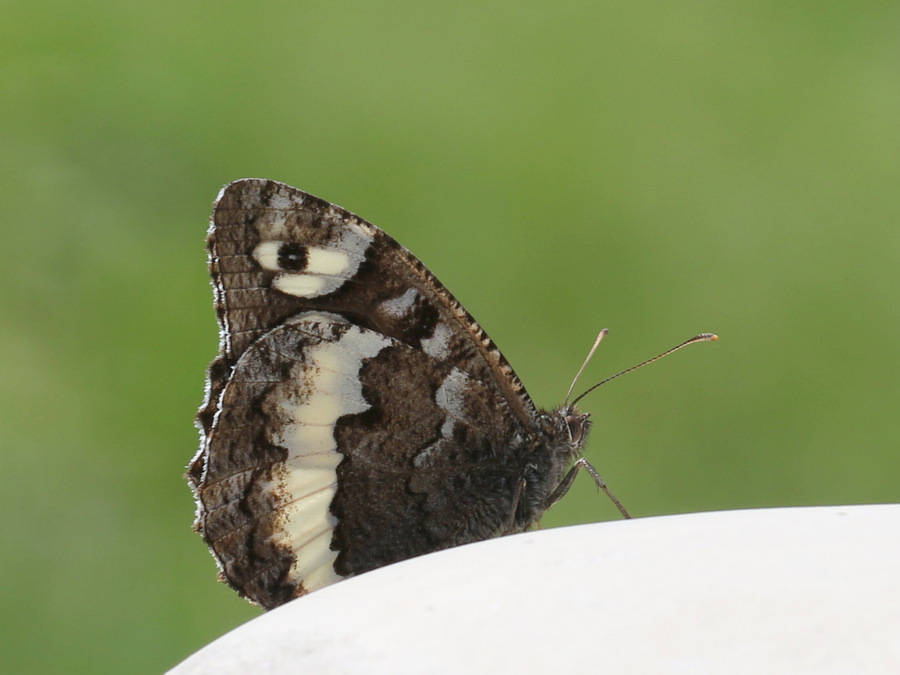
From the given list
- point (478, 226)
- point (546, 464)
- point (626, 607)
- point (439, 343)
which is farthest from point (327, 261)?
point (478, 226)

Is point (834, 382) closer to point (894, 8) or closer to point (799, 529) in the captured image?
point (894, 8)

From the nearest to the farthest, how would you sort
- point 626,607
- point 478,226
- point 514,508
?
point 626,607
point 514,508
point 478,226

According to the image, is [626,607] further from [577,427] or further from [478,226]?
[478,226]

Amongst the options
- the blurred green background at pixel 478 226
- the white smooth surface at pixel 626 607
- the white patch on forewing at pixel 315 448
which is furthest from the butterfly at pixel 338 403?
the blurred green background at pixel 478 226

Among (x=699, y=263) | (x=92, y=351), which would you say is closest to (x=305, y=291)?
(x=92, y=351)

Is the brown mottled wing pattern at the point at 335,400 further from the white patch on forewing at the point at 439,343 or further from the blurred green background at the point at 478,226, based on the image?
the blurred green background at the point at 478,226

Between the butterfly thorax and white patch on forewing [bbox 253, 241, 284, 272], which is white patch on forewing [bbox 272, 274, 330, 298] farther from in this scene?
the butterfly thorax
